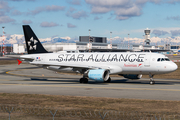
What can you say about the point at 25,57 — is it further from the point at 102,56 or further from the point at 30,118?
the point at 30,118

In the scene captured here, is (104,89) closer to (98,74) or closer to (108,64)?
(98,74)

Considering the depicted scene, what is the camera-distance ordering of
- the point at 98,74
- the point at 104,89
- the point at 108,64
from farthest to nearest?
the point at 108,64 → the point at 98,74 → the point at 104,89

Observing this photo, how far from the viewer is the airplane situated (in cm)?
3578

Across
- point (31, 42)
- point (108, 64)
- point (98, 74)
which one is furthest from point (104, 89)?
point (31, 42)

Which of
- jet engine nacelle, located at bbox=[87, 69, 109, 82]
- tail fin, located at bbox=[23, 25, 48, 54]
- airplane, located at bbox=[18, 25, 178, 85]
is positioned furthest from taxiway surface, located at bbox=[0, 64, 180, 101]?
tail fin, located at bbox=[23, 25, 48, 54]

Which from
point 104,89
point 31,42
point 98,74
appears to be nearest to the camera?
point 104,89

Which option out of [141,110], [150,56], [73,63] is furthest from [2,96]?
[150,56]

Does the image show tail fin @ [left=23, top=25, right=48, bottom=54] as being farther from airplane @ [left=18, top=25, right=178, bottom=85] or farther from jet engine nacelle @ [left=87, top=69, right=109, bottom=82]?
jet engine nacelle @ [left=87, top=69, right=109, bottom=82]

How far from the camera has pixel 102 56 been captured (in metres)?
40.0

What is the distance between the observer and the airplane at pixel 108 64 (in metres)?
35.8

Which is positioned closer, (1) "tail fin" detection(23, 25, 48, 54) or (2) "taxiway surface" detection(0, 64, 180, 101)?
(2) "taxiway surface" detection(0, 64, 180, 101)

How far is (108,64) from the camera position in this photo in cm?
3900

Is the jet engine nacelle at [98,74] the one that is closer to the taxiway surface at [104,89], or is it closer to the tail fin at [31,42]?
the taxiway surface at [104,89]

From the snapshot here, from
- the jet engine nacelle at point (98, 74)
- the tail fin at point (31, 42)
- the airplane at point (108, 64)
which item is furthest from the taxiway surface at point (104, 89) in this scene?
the tail fin at point (31, 42)
